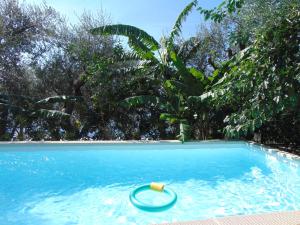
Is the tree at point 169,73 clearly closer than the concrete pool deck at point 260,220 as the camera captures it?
No

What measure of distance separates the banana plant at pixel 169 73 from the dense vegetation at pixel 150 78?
0.11 ft

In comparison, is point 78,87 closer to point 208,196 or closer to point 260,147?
point 260,147

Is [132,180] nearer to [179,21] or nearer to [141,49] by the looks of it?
[141,49]

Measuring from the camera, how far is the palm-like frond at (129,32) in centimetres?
982

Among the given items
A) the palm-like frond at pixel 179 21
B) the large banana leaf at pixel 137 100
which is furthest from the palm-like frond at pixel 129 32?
the large banana leaf at pixel 137 100

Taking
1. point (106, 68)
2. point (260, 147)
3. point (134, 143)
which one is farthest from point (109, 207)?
point (106, 68)

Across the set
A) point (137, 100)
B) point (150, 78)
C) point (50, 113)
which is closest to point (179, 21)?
point (150, 78)

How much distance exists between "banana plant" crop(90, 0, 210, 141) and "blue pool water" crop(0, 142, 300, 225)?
1.49m

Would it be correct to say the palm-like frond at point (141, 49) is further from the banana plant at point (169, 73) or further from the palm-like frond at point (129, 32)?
the palm-like frond at point (129, 32)

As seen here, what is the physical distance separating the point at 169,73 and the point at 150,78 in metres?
0.71

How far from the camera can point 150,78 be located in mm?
11094

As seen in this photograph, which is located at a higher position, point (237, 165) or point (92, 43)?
point (92, 43)

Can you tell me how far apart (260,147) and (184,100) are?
3004 mm

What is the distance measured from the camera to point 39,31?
1295cm
